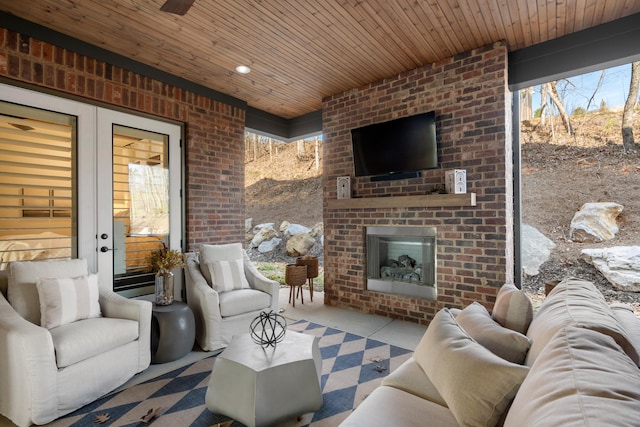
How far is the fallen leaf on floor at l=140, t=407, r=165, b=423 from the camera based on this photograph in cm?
191

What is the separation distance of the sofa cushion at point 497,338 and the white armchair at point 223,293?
209 cm

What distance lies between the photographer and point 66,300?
231cm

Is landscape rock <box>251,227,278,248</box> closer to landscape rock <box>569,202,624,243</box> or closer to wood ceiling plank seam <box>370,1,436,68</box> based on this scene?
wood ceiling plank seam <box>370,1,436,68</box>

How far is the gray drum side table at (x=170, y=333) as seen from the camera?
2643 mm

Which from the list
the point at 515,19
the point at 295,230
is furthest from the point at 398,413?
the point at 295,230

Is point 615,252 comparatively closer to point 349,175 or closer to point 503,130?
point 503,130

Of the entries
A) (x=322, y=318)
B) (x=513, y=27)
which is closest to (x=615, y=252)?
(x=513, y=27)

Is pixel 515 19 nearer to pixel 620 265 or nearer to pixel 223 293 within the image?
pixel 620 265

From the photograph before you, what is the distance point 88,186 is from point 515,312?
355cm

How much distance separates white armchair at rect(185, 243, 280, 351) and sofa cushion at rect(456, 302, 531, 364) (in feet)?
6.86

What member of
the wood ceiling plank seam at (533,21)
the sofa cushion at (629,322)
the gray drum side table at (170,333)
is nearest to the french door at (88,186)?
the gray drum side table at (170,333)

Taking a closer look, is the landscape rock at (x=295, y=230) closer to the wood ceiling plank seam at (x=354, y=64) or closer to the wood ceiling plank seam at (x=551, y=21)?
the wood ceiling plank seam at (x=354, y=64)

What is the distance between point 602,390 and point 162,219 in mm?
3862

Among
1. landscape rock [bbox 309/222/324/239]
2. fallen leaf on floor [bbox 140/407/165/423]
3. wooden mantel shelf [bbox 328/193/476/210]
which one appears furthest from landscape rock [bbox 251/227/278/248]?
fallen leaf on floor [bbox 140/407/165/423]
